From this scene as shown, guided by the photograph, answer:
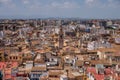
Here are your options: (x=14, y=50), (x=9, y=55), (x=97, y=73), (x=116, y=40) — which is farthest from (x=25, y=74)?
(x=116, y=40)

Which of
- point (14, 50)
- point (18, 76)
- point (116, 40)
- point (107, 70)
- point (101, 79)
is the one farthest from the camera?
point (116, 40)

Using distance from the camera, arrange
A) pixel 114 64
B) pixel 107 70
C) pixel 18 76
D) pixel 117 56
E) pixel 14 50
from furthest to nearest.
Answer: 1. pixel 14 50
2. pixel 117 56
3. pixel 114 64
4. pixel 107 70
5. pixel 18 76

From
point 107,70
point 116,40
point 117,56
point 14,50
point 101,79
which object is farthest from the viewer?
point 116,40

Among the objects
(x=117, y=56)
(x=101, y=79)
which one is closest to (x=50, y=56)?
(x=117, y=56)

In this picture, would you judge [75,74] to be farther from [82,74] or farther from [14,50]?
[14,50]

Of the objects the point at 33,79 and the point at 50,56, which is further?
the point at 50,56

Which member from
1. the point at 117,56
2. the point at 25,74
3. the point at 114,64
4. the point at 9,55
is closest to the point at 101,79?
the point at 25,74

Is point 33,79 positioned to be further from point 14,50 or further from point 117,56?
point 14,50

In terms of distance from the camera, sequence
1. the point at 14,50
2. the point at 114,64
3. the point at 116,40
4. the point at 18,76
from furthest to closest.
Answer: the point at 116,40 → the point at 14,50 → the point at 114,64 → the point at 18,76
